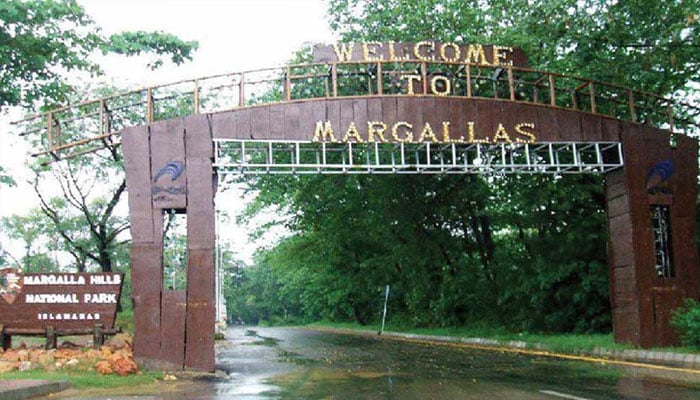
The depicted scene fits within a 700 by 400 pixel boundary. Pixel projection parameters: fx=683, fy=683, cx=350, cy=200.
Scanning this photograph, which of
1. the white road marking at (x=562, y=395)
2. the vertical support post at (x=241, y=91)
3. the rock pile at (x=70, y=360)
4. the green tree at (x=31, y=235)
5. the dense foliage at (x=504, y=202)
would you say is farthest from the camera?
the green tree at (x=31, y=235)

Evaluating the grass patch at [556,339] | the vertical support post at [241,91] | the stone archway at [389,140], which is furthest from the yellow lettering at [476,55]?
the grass patch at [556,339]

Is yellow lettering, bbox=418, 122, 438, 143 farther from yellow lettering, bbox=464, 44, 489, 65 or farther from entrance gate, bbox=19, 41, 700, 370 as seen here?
yellow lettering, bbox=464, 44, 489, 65

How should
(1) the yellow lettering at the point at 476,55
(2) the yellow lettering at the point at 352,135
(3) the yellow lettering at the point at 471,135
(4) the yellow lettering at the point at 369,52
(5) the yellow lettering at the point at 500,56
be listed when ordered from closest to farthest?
1. (2) the yellow lettering at the point at 352,135
2. (4) the yellow lettering at the point at 369,52
3. (3) the yellow lettering at the point at 471,135
4. (1) the yellow lettering at the point at 476,55
5. (5) the yellow lettering at the point at 500,56

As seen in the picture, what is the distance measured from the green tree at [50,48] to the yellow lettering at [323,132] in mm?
3372

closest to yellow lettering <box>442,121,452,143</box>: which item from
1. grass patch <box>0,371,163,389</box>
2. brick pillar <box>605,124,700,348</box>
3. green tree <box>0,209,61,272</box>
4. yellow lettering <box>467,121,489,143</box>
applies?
yellow lettering <box>467,121,489,143</box>

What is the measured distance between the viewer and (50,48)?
15.4 m

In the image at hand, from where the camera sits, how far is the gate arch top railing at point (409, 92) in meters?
15.3

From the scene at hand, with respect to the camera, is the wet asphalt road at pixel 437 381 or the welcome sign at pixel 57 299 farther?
the welcome sign at pixel 57 299

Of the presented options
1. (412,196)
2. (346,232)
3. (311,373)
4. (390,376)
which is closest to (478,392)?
(390,376)

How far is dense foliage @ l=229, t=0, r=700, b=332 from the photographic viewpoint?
56.9 ft

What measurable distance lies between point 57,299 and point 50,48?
18.5ft

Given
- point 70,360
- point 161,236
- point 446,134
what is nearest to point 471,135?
point 446,134

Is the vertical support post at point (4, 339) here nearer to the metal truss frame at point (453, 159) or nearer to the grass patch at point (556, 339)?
the metal truss frame at point (453, 159)

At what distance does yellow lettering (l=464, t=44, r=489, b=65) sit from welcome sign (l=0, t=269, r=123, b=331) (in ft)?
31.3
